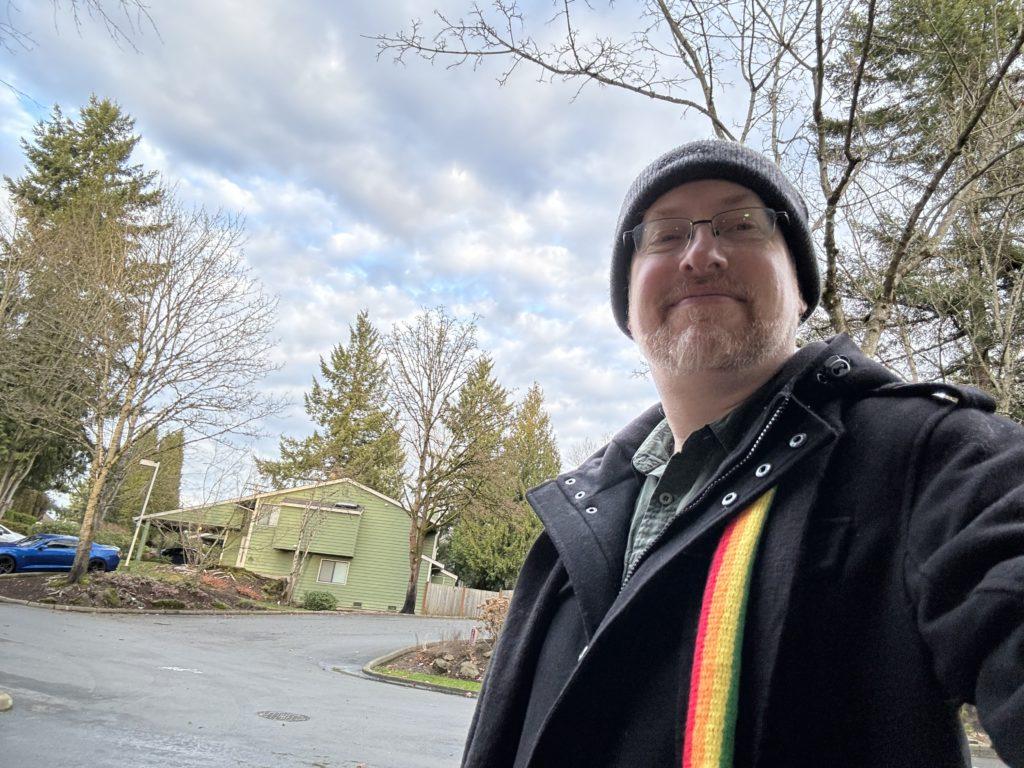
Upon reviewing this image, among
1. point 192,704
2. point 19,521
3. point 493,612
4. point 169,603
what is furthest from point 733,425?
point 19,521

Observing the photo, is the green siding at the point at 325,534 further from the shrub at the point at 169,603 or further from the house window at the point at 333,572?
the shrub at the point at 169,603

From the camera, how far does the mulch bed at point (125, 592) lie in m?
16.4

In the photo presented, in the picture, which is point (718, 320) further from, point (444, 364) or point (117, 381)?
point (444, 364)

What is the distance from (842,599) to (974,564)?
198 mm

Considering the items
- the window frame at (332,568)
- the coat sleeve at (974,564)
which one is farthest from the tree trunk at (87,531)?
the coat sleeve at (974,564)

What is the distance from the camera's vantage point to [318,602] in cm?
2730

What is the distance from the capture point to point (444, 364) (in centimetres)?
3062

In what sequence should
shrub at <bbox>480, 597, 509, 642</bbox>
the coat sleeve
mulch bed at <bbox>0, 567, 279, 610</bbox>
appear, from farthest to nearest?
mulch bed at <bbox>0, 567, 279, 610</bbox>
shrub at <bbox>480, 597, 509, 642</bbox>
the coat sleeve

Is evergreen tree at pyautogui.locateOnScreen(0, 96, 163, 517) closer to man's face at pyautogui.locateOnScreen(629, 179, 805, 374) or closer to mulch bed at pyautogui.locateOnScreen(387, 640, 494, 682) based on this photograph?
mulch bed at pyautogui.locateOnScreen(387, 640, 494, 682)

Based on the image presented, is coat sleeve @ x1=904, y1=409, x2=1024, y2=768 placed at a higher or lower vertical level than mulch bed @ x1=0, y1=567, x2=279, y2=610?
higher

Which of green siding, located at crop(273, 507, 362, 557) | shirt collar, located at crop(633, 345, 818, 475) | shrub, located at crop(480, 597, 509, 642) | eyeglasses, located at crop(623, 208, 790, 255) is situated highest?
green siding, located at crop(273, 507, 362, 557)

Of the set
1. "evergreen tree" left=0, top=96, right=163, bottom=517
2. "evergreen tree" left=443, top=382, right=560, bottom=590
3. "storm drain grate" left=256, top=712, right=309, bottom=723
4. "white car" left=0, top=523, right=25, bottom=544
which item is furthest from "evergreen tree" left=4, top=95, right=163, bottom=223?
"storm drain grate" left=256, top=712, right=309, bottom=723

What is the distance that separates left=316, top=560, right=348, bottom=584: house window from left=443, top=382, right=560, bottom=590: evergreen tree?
6256mm

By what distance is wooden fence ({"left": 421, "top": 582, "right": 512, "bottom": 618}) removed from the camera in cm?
3203
